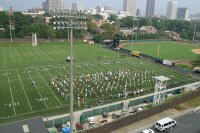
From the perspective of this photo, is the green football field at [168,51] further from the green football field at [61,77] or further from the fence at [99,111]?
the fence at [99,111]

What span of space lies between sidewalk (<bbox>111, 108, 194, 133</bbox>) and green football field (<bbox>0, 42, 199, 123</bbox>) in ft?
22.7

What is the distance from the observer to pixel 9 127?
1830 cm

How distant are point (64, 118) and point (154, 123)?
932 centimetres

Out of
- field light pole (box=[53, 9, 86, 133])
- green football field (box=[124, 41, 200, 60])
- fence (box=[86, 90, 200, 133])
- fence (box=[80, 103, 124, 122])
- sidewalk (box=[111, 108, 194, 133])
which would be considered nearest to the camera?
field light pole (box=[53, 9, 86, 133])

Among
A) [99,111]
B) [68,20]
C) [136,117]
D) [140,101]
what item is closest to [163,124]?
[136,117]

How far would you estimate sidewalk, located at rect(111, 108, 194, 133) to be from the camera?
21.8 meters

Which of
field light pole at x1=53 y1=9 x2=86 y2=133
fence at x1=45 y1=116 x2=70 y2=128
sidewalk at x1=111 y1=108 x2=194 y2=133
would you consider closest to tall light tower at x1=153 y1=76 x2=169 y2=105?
sidewalk at x1=111 y1=108 x2=194 y2=133

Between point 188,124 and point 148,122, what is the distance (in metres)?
4.26

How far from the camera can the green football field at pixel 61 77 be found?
27406mm

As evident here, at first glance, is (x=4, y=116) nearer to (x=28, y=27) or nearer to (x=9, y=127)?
(x=9, y=127)

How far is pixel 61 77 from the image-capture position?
125 feet

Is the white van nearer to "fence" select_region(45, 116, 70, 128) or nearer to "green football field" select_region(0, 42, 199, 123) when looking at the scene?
"green football field" select_region(0, 42, 199, 123)

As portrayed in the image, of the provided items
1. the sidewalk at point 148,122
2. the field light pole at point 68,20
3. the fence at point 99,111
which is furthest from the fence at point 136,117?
the field light pole at point 68,20

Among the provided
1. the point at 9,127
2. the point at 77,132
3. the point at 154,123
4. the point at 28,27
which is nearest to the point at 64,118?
the point at 77,132
